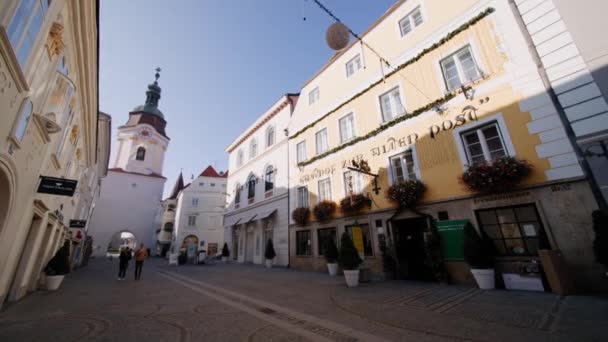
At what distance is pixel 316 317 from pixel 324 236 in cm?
937

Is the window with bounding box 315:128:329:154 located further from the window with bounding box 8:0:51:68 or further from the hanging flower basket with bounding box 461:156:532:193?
the window with bounding box 8:0:51:68

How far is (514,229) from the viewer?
7.73 metres

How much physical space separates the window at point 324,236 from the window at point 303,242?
1.00 m

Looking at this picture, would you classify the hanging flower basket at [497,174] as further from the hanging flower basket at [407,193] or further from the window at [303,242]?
the window at [303,242]

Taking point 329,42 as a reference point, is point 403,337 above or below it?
below

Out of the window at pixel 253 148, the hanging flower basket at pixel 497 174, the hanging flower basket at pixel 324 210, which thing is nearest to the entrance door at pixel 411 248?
the hanging flower basket at pixel 497 174

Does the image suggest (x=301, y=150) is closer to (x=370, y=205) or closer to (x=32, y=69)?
(x=370, y=205)

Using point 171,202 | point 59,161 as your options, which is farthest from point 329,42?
point 171,202

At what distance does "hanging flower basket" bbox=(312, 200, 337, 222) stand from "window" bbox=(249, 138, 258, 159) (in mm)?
12268

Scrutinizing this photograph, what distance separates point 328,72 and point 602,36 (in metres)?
12.7

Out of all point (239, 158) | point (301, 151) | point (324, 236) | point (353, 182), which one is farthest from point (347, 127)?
point (239, 158)

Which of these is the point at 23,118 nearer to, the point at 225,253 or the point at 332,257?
the point at 332,257

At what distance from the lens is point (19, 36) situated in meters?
4.32

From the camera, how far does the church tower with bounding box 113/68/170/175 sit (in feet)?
138
